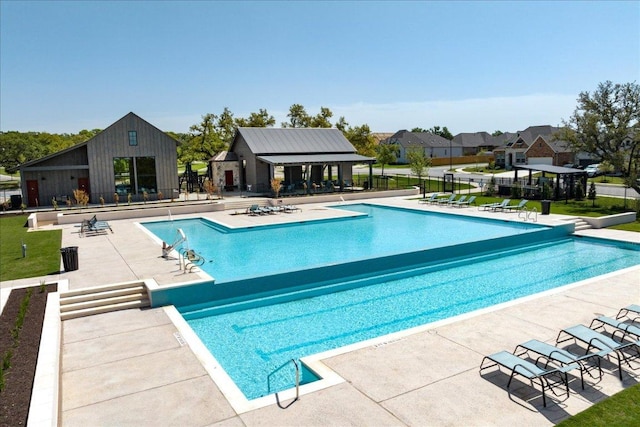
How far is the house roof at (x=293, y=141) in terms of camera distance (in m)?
36.8

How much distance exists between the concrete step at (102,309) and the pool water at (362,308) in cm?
112

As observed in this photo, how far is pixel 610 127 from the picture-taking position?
94.3ft

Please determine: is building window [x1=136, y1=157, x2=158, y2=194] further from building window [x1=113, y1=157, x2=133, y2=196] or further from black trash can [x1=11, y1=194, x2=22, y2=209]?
black trash can [x1=11, y1=194, x2=22, y2=209]

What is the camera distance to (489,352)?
818cm

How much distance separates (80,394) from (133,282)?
5203 millimetres

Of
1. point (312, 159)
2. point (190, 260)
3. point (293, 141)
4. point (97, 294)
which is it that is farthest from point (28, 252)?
point (293, 141)

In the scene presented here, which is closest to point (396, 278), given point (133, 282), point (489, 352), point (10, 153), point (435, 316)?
point (435, 316)

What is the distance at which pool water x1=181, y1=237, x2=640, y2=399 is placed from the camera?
30.9 ft

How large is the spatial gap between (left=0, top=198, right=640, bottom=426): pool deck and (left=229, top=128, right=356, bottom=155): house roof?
26.9 metres

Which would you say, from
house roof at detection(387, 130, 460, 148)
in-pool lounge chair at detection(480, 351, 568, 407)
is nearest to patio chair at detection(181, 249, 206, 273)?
in-pool lounge chair at detection(480, 351, 568, 407)

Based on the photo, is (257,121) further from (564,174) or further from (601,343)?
(601,343)

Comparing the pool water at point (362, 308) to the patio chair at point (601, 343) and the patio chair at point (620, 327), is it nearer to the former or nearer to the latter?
the patio chair at point (620, 327)

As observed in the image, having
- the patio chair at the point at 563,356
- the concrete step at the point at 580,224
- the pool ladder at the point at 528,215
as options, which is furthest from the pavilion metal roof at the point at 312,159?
the patio chair at the point at 563,356

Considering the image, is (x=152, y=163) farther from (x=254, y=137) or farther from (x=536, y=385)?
(x=536, y=385)
